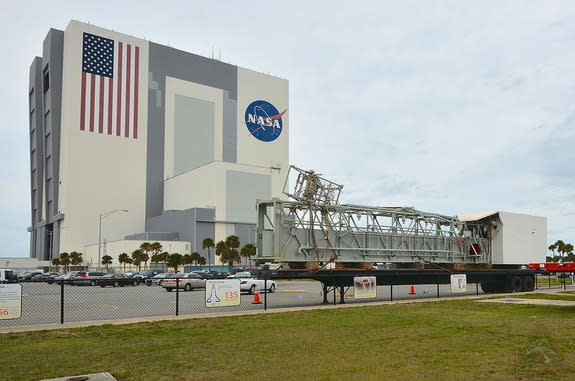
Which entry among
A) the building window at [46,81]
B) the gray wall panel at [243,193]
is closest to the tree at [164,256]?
the gray wall panel at [243,193]

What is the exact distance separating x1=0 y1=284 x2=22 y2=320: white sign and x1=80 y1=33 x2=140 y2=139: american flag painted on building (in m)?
82.9

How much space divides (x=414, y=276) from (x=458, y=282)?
3079mm

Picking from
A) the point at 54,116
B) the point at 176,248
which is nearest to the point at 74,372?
the point at 176,248

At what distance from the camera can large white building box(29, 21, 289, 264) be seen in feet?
301

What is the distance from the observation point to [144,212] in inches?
4003

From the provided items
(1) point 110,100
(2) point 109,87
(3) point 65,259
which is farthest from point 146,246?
(2) point 109,87

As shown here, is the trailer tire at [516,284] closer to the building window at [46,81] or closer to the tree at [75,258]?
the tree at [75,258]

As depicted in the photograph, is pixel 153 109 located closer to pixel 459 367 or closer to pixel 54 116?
pixel 54 116

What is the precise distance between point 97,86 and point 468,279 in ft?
266

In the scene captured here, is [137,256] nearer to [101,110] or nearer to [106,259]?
[106,259]

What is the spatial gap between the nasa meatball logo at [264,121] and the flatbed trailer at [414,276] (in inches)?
3424

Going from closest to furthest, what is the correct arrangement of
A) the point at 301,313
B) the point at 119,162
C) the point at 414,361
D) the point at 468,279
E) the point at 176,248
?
the point at 414,361 < the point at 301,313 < the point at 468,279 < the point at 176,248 < the point at 119,162

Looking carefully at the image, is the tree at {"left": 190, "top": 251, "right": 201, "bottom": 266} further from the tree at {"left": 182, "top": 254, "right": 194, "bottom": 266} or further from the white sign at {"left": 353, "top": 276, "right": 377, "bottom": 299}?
the white sign at {"left": 353, "top": 276, "right": 377, "bottom": 299}

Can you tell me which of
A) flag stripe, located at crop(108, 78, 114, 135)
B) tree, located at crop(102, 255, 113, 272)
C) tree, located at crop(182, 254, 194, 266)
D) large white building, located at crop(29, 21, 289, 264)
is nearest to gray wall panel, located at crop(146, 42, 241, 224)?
large white building, located at crop(29, 21, 289, 264)
